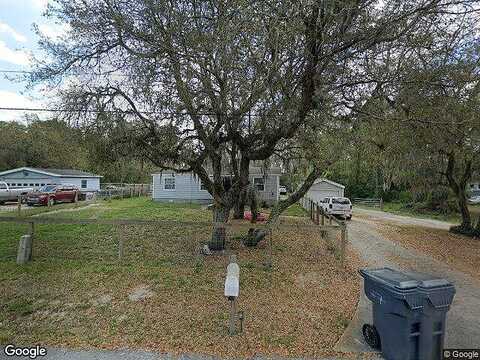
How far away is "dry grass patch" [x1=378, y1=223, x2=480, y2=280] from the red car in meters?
20.1

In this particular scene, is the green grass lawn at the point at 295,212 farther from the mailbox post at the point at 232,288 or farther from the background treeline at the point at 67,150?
the mailbox post at the point at 232,288

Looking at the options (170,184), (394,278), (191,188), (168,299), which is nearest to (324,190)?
(191,188)

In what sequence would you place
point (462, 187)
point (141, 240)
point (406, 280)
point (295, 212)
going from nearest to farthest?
point (406, 280), point (141, 240), point (462, 187), point (295, 212)

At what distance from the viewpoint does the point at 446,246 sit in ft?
46.2

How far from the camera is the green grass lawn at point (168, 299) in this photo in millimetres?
4836

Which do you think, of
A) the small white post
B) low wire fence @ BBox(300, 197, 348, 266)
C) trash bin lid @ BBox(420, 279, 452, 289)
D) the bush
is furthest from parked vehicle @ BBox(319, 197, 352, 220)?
the bush

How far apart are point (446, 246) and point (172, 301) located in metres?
12.2

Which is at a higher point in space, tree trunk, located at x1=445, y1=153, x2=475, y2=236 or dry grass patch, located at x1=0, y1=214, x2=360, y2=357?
tree trunk, located at x1=445, y1=153, x2=475, y2=236

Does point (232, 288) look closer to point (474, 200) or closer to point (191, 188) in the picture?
point (191, 188)

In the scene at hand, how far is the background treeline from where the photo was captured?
865 cm

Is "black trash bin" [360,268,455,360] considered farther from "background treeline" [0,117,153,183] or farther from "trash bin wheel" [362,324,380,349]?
"background treeline" [0,117,153,183]

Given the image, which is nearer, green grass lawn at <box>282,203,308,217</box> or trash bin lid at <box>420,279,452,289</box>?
trash bin lid at <box>420,279,452,289</box>

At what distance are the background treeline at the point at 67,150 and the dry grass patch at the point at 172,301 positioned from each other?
243 centimetres

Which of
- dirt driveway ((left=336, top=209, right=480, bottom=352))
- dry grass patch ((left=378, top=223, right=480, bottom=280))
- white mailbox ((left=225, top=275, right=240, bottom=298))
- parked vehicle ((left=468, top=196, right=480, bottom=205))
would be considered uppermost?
white mailbox ((left=225, top=275, right=240, bottom=298))
